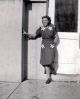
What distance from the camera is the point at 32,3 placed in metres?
7.87

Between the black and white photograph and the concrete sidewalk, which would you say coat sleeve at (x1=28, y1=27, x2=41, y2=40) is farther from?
the concrete sidewalk

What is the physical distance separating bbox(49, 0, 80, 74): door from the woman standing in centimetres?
26

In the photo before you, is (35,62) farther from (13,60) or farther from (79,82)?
(79,82)

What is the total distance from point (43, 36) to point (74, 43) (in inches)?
33.4

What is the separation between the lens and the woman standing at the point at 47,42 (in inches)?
295

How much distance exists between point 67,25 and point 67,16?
0.23 m

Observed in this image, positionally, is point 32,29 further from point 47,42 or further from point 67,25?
point 67,25

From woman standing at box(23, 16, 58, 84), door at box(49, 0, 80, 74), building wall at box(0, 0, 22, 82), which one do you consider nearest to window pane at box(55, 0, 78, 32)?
door at box(49, 0, 80, 74)

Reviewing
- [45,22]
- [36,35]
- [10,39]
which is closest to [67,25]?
[45,22]

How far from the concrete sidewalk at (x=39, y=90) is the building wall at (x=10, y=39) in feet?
1.05

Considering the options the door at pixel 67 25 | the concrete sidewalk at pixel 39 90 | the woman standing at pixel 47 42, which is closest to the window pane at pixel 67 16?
the door at pixel 67 25

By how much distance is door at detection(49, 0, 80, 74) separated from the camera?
305 inches

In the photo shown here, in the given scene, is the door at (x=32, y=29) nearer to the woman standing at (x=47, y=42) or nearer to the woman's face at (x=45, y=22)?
the woman standing at (x=47, y=42)

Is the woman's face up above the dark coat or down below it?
above
